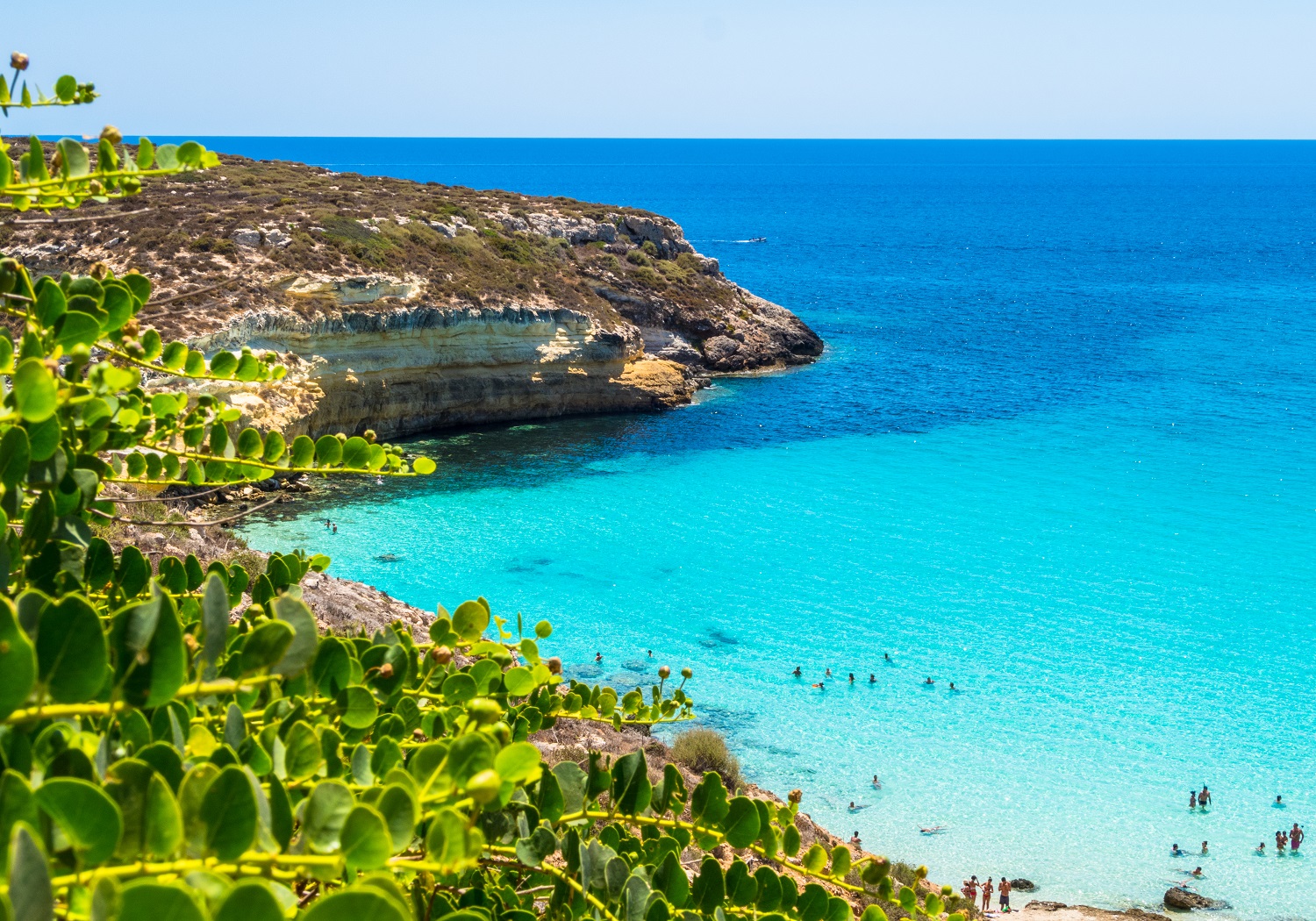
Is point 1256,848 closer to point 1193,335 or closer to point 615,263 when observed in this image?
point 615,263

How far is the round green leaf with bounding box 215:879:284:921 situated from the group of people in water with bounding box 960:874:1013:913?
1577 centimetres

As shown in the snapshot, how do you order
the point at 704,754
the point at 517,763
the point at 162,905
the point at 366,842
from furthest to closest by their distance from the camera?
the point at 704,754 → the point at 517,763 → the point at 366,842 → the point at 162,905

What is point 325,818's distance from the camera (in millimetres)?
1751

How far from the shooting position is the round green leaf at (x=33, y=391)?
2133 millimetres

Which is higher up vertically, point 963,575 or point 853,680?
point 963,575

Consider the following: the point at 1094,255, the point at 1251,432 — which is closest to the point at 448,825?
the point at 1251,432

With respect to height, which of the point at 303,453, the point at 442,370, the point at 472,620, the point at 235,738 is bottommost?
the point at 235,738

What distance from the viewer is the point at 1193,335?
58156 mm

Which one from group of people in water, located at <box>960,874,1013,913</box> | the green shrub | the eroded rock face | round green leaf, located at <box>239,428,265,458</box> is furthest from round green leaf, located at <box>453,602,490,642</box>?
the eroded rock face

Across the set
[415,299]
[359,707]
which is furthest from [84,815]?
[415,299]

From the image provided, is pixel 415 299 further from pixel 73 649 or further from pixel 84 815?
pixel 84 815

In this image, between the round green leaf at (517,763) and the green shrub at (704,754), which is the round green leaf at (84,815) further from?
the green shrub at (704,754)

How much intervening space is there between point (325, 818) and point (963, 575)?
2690 cm

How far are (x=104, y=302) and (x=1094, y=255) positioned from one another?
10400 centimetres
